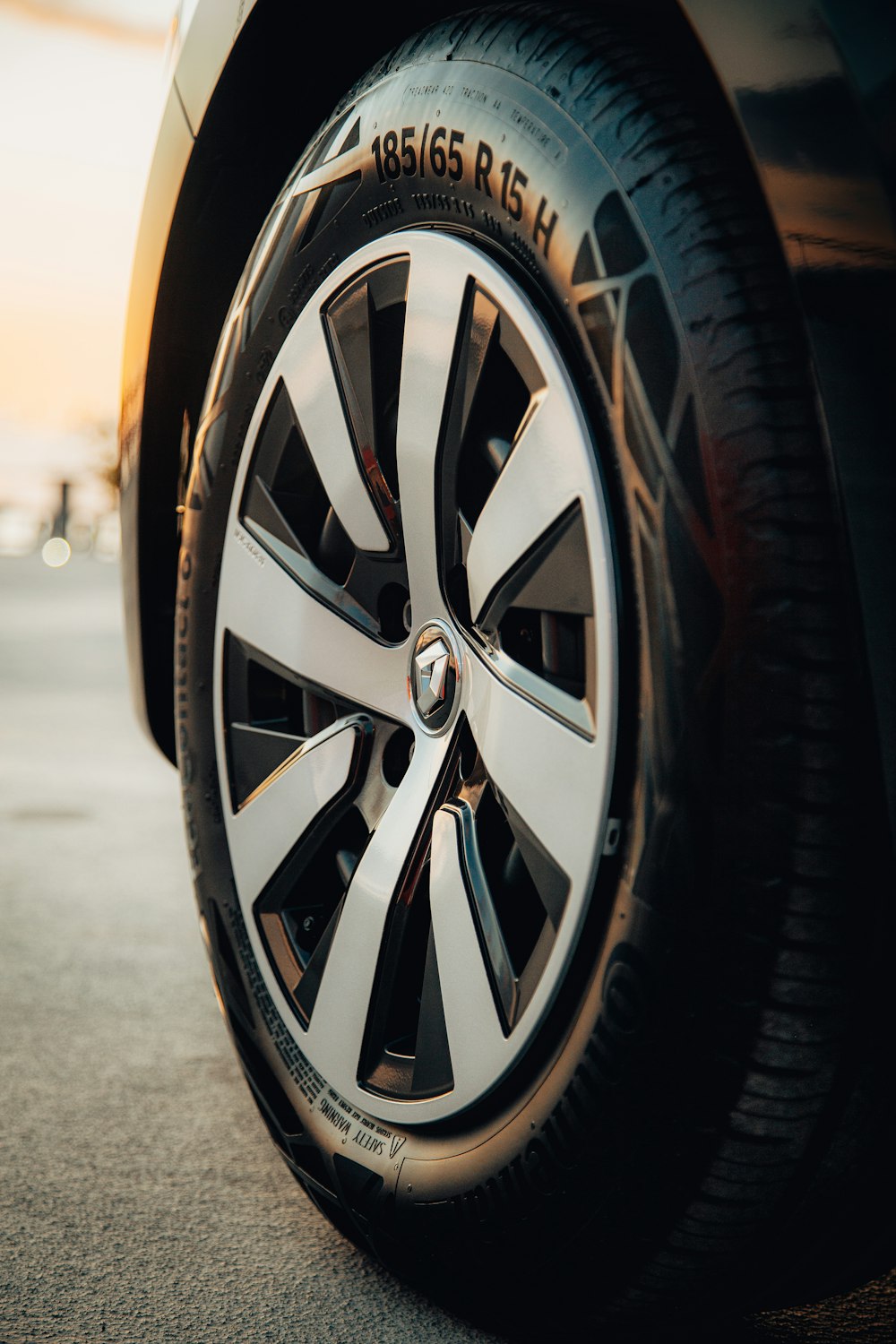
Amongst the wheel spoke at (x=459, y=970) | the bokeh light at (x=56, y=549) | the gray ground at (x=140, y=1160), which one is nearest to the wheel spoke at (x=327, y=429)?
the wheel spoke at (x=459, y=970)

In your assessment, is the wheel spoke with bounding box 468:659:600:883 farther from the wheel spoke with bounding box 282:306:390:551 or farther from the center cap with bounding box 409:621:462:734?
the wheel spoke with bounding box 282:306:390:551

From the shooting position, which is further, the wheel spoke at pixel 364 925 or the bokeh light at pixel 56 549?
the bokeh light at pixel 56 549

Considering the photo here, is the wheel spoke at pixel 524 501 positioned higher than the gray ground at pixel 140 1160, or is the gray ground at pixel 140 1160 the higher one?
the wheel spoke at pixel 524 501

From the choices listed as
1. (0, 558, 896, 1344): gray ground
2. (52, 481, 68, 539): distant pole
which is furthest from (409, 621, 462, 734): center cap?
(52, 481, 68, 539): distant pole

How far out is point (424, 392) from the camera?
1252mm

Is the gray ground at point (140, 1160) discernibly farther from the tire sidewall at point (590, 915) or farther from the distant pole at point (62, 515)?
the distant pole at point (62, 515)

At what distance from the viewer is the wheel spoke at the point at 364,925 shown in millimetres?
1290

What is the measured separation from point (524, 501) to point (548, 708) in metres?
0.18

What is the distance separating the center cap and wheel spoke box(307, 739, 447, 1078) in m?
0.03

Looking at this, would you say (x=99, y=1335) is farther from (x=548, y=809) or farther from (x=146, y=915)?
(x=146, y=915)

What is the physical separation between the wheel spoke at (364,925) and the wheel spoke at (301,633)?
93 mm

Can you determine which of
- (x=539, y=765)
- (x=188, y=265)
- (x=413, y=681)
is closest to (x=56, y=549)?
(x=188, y=265)

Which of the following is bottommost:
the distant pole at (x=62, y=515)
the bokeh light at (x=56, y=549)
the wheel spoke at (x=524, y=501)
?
the wheel spoke at (x=524, y=501)

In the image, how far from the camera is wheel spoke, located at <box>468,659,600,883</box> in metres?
1.01
